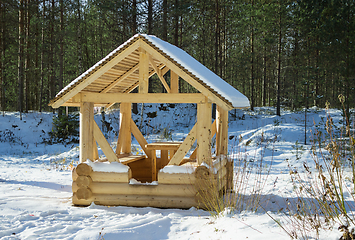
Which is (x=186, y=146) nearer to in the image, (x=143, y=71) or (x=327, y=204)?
(x=143, y=71)

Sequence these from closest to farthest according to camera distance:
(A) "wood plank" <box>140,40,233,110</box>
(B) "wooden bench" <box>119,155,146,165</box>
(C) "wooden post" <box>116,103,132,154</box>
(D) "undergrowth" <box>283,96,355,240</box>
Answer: (D) "undergrowth" <box>283,96,355,240</box>
(A) "wood plank" <box>140,40,233,110</box>
(B) "wooden bench" <box>119,155,146,165</box>
(C) "wooden post" <box>116,103,132,154</box>

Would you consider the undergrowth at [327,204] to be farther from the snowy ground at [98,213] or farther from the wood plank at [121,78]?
the wood plank at [121,78]

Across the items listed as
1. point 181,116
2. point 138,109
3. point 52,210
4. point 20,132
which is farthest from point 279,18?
point 52,210

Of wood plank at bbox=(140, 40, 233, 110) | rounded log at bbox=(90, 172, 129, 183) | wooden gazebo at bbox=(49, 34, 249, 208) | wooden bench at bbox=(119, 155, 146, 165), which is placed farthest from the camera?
wooden bench at bbox=(119, 155, 146, 165)

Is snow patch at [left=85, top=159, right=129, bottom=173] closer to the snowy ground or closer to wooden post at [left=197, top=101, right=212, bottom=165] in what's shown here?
the snowy ground

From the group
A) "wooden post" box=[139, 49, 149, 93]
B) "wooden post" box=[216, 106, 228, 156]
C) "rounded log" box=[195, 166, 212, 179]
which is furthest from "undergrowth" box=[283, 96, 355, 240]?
"wooden post" box=[139, 49, 149, 93]

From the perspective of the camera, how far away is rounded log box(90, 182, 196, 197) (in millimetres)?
6035

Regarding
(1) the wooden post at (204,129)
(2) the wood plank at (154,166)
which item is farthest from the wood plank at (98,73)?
(2) the wood plank at (154,166)

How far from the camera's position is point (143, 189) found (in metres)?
6.16

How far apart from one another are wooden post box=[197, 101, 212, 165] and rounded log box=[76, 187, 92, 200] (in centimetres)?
247

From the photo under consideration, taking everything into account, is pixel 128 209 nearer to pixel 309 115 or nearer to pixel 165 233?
pixel 165 233

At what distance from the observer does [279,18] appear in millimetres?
19484

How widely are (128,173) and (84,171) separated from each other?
0.95 meters

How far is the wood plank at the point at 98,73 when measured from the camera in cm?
600
